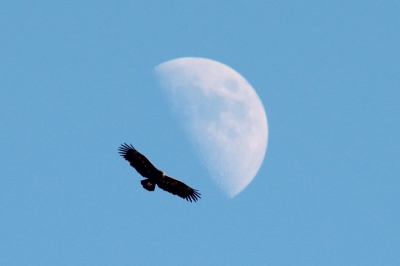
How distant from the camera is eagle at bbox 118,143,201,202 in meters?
84.1

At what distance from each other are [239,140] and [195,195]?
4.18 m

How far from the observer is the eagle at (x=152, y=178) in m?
84.1

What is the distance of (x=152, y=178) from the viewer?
85.1 meters

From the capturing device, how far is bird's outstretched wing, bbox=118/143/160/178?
84.1 meters

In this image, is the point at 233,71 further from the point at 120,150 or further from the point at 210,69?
the point at 120,150

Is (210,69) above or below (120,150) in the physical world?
above

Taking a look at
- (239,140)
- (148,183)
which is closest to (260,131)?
(239,140)

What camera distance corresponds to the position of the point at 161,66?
87062mm

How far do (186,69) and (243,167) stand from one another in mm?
5347

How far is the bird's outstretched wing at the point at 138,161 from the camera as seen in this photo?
8412 centimetres

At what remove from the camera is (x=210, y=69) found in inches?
3506

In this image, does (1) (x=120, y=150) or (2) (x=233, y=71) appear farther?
(2) (x=233, y=71)

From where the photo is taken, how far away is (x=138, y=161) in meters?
84.4

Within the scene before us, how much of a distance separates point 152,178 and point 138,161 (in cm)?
121
